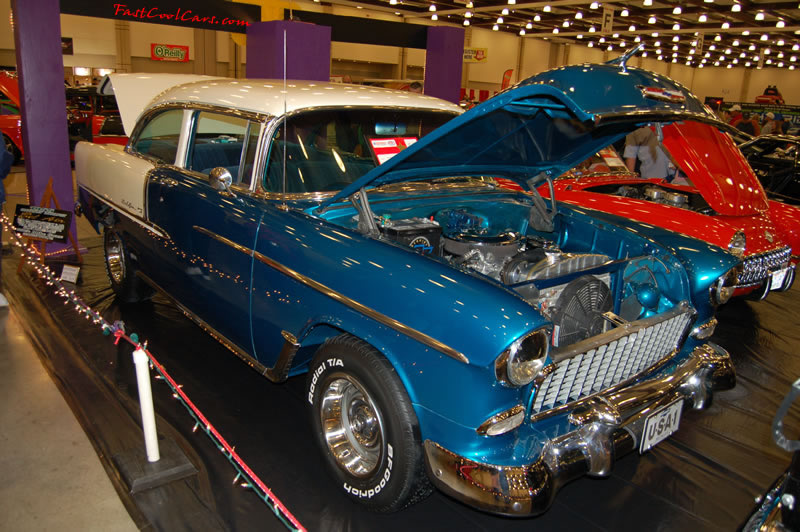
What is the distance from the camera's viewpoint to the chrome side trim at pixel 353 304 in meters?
1.87

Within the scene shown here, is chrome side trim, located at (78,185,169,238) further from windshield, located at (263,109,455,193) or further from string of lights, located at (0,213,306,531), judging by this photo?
windshield, located at (263,109,455,193)

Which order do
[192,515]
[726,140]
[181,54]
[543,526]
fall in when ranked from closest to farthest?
1. [192,515]
2. [543,526]
3. [726,140]
4. [181,54]

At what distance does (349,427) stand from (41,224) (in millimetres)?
3658

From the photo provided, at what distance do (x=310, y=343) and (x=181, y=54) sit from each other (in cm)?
2098

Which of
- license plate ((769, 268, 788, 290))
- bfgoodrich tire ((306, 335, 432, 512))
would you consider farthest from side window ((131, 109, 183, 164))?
license plate ((769, 268, 788, 290))

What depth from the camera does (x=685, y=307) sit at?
8.39 feet

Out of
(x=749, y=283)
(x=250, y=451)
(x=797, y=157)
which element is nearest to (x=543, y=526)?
(x=250, y=451)

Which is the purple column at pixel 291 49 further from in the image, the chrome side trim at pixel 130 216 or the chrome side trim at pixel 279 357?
the chrome side trim at pixel 279 357

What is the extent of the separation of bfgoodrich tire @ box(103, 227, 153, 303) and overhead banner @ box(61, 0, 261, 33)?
364 cm

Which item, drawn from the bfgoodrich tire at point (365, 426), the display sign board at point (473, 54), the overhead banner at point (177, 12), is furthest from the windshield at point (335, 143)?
the display sign board at point (473, 54)

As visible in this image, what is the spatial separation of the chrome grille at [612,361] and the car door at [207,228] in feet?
4.56

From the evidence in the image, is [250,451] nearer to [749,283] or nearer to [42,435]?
[42,435]

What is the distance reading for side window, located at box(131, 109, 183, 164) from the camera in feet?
11.5

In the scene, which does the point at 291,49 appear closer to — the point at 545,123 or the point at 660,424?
the point at 545,123
